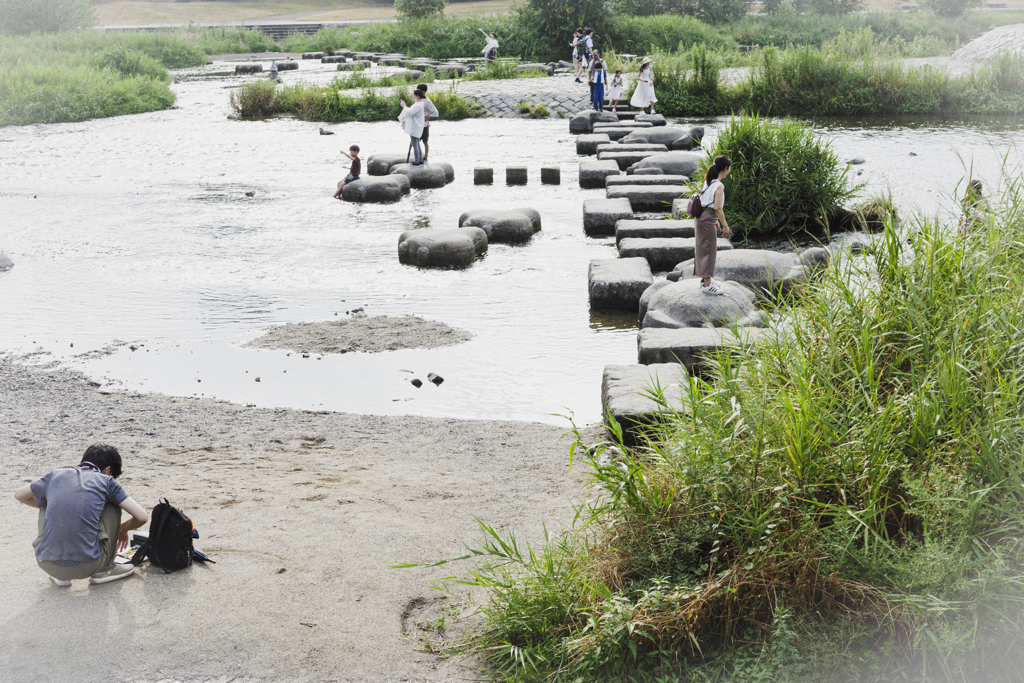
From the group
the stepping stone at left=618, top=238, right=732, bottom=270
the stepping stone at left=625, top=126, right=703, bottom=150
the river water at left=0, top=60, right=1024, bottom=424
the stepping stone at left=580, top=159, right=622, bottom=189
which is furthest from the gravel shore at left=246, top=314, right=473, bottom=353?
the stepping stone at left=625, top=126, right=703, bottom=150

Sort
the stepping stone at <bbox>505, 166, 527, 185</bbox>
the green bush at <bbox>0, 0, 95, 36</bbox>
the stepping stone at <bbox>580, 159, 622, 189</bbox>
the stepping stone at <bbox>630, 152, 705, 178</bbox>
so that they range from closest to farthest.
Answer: the stepping stone at <bbox>630, 152, 705, 178</bbox>, the stepping stone at <bbox>580, 159, 622, 189</bbox>, the stepping stone at <bbox>505, 166, 527, 185</bbox>, the green bush at <bbox>0, 0, 95, 36</bbox>

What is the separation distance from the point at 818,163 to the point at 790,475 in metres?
8.44

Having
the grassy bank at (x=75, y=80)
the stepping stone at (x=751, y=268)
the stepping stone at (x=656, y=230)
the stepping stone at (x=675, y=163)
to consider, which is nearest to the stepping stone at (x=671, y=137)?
the stepping stone at (x=675, y=163)

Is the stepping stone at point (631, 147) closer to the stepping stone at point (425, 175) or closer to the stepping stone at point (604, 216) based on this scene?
the stepping stone at point (425, 175)

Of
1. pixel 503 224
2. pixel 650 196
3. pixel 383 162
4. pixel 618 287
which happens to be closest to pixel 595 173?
pixel 650 196

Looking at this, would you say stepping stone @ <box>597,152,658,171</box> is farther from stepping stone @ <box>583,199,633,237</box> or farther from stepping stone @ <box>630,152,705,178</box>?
stepping stone @ <box>583,199,633,237</box>

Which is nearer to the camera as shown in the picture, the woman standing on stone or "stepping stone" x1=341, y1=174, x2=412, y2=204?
the woman standing on stone

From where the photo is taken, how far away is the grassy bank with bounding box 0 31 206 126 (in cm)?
2436

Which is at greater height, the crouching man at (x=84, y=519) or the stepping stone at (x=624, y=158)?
the stepping stone at (x=624, y=158)

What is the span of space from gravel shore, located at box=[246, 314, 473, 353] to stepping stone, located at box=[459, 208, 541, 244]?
3.29 meters

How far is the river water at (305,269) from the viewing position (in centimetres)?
736

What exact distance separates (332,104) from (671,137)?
10.9 m

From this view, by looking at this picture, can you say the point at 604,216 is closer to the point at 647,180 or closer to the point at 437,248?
the point at 647,180

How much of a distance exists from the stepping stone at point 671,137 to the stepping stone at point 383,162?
473cm
